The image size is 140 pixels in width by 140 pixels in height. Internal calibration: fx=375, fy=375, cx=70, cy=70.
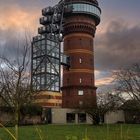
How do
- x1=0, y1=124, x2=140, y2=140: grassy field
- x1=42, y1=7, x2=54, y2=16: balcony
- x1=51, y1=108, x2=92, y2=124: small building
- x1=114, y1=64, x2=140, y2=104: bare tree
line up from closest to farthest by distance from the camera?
x1=0, y1=124, x2=140, y2=140: grassy field → x1=114, y1=64, x2=140, y2=104: bare tree → x1=51, y1=108, x2=92, y2=124: small building → x1=42, y1=7, x2=54, y2=16: balcony

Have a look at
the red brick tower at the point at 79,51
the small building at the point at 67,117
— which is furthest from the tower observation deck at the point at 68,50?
the small building at the point at 67,117

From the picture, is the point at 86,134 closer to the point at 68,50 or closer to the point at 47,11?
the point at 68,50

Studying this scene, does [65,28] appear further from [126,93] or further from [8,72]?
[8,72]

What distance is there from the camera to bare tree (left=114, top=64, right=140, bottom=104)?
59897 millimetres

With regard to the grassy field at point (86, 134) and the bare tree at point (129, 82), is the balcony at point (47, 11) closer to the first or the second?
the bare tree at point (129, 82)

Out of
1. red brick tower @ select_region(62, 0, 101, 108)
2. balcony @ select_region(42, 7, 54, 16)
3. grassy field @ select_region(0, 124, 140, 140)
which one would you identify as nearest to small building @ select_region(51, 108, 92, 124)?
red brick tower @ select_region(62, 0, 101, 108)

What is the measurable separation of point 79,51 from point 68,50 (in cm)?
289

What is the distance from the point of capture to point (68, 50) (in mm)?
83500

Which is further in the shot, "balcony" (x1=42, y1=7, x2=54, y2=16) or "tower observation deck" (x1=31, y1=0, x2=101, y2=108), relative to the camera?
"balcony" (x1=42, y1=7, x2=54, y2=16)

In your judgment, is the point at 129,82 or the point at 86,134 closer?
the point at 86,134

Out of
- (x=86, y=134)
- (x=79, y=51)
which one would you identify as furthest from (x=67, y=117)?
(x=86, y=134)

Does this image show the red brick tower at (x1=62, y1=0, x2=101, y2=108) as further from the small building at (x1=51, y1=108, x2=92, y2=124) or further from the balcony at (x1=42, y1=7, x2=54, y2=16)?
the balcony at (x1=42, y1=7, x2=54, y2=16)

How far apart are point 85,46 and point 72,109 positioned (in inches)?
553

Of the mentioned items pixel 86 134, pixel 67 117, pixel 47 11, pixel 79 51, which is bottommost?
pixel 86 134
